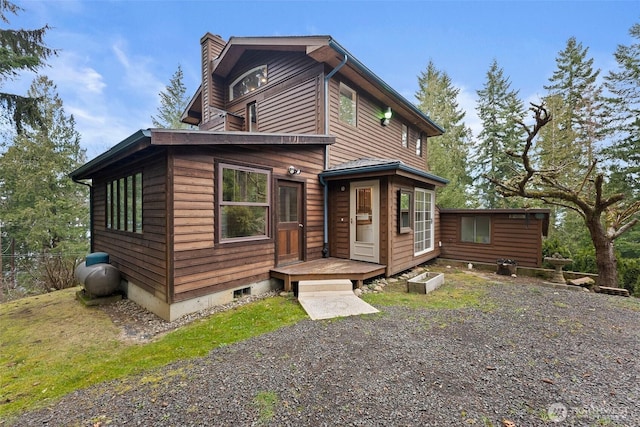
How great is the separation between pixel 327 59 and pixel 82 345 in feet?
23.5

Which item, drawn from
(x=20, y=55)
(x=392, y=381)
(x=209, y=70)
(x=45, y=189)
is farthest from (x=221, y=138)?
(x=45, y=189)

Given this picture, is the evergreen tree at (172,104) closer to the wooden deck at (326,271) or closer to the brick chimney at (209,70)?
the brick chimney at (209,70)

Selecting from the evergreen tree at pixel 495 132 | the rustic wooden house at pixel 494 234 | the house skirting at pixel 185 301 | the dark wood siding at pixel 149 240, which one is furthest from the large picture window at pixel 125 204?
the evergreen tree at pixel 495 132

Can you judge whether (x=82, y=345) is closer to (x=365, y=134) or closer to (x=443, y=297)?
(x=443, y=297)

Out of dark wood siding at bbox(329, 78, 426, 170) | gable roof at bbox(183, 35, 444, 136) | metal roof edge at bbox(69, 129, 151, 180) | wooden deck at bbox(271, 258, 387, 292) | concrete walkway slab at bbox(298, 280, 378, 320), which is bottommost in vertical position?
concrete walkway slab at bbox(298, 280, 378, 320)

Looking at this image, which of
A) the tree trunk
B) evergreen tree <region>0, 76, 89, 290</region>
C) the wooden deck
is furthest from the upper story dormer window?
the tree trunk

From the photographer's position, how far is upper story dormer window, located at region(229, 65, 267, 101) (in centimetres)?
849

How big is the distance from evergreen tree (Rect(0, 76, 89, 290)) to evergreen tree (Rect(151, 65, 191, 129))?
608 cm

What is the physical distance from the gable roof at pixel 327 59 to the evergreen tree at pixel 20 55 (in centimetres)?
433

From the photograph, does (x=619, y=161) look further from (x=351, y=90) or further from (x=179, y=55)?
(x=179, y=55)

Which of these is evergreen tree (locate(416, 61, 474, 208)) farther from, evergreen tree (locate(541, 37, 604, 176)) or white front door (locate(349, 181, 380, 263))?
white front door (locate(349, 181, 380, 263))

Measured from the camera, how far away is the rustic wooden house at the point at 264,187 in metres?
4.20

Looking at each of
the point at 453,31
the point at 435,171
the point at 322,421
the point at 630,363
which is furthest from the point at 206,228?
the point at 453,31

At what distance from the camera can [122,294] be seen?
216 inches
